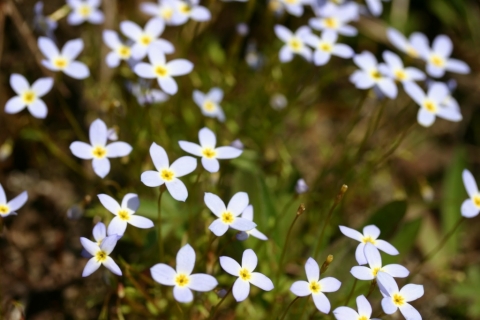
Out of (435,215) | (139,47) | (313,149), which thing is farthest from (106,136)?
(435,215)

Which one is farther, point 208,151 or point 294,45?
point 294,45

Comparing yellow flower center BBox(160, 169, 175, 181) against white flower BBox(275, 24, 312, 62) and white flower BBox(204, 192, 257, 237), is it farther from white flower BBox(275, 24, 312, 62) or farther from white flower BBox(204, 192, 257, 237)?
white flower BBox(275, 24, 312, 62)

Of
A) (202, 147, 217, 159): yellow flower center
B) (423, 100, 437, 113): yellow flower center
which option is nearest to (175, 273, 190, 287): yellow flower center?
(202, 147, 217, 159): yellow flower center

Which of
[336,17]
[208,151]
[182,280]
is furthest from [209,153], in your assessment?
[336,17]

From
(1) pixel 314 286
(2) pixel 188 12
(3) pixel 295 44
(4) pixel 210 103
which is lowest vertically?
(4) pixel 210 103

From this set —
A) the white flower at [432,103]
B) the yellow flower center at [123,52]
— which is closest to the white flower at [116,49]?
the yellow flower center at [123,52]

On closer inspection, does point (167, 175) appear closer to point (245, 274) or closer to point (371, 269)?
point (245, 274)

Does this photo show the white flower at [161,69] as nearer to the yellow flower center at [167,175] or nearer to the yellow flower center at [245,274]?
the yellow flower center at [167,175]
